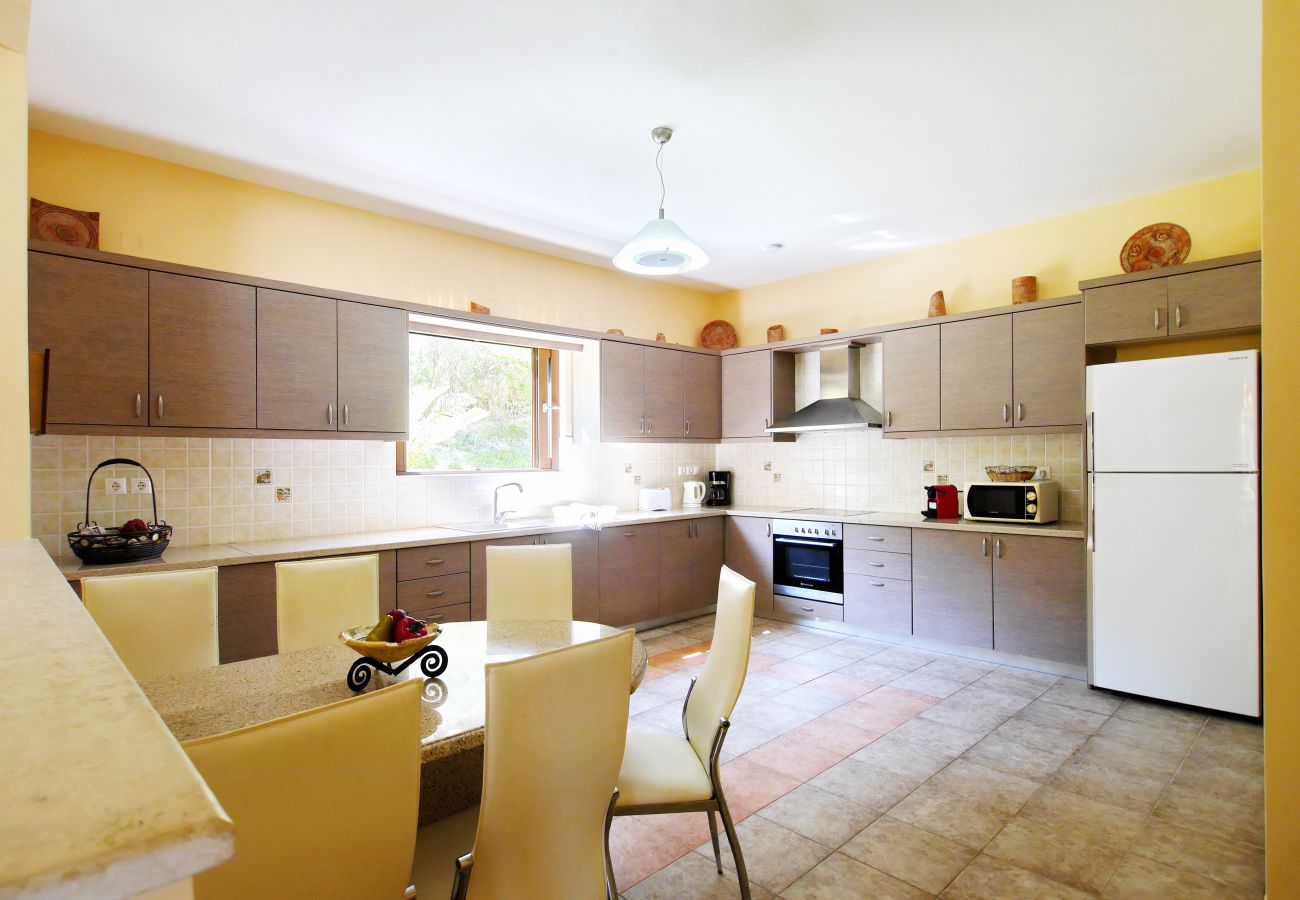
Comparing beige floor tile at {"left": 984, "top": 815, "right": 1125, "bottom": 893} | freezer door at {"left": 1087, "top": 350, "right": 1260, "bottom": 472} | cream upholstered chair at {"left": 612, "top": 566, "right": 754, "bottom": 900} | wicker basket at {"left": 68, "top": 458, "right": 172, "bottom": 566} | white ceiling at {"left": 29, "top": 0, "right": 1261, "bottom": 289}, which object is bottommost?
beige floor tile at {"left": 984, "top": 815, "right": 1125, "bottom": 893}

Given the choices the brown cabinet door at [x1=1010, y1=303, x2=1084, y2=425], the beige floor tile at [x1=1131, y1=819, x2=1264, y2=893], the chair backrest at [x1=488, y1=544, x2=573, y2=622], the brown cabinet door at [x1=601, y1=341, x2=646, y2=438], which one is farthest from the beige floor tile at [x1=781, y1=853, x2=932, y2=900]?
the brown cabinet door at [x1=601, y1=341, x2=646, y2=438]

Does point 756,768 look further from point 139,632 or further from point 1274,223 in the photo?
point 1274,223

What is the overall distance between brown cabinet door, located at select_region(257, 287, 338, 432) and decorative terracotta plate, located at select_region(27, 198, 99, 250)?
0.71 m

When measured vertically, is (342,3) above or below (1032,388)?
above

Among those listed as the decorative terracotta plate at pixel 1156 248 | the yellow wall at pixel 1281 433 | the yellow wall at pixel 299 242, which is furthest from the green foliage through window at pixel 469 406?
the yellow wall at pixel 1281 433

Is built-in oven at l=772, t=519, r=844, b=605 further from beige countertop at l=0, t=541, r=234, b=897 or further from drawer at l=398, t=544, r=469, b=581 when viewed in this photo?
beige countertop at l=0, t=541, r=234, b=897

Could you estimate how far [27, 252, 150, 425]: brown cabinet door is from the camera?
9.48ft

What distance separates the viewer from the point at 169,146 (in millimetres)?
3258

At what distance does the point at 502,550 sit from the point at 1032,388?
11.0 feet

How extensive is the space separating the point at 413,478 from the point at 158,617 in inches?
83.5

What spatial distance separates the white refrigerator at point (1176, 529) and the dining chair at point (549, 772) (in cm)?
329

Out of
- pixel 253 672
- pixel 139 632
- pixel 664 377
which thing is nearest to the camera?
pixel 253 672

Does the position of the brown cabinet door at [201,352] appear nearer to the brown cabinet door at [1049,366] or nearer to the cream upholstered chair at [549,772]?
the cream upholstered chair at [549,772]

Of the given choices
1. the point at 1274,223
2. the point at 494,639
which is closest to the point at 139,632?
the point at 494,639
